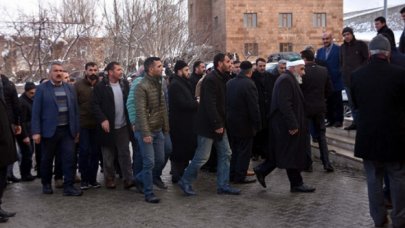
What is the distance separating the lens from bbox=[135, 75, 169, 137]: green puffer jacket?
7.67m

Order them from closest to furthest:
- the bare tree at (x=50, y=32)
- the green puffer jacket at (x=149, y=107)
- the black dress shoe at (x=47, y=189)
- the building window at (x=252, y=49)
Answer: the green puffer jacket at (x=149, y=107) → the black dress shoe at (x=47, y=189) → the bare tree at (x=50, y=32) → the building window at (x=252, y=49)

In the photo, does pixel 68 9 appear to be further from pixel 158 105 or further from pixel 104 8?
pixel 158 105

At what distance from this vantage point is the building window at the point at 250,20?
177 feet

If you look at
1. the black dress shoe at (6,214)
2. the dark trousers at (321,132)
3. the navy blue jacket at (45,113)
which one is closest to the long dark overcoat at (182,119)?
the navy blue jacket at (45,113)

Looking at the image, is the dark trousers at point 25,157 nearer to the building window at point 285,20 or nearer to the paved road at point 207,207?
the paved road at point 207,207

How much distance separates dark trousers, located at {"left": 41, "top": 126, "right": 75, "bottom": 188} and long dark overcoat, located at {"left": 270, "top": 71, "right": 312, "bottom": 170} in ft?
10.3

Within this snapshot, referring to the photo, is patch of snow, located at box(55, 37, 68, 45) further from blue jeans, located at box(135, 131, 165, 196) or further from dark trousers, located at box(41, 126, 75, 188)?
blue jeans, located at box(135, 131, 165, 196)

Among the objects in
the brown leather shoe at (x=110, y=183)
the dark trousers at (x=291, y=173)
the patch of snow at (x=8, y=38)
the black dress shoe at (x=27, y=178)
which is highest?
the patch of snow at (x=8, y=38)

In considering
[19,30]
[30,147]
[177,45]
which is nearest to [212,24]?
[177,45]

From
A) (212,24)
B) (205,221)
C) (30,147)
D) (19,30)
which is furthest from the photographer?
(212,24)

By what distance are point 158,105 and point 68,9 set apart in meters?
20.4

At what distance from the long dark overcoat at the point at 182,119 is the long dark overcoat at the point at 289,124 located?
1395mm

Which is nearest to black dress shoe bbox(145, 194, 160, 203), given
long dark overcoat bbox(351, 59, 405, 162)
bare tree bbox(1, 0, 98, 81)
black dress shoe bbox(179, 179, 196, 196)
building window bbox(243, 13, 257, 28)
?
black dress shoe bbox(179, 179, 196, 196)

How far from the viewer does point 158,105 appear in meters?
7.97
